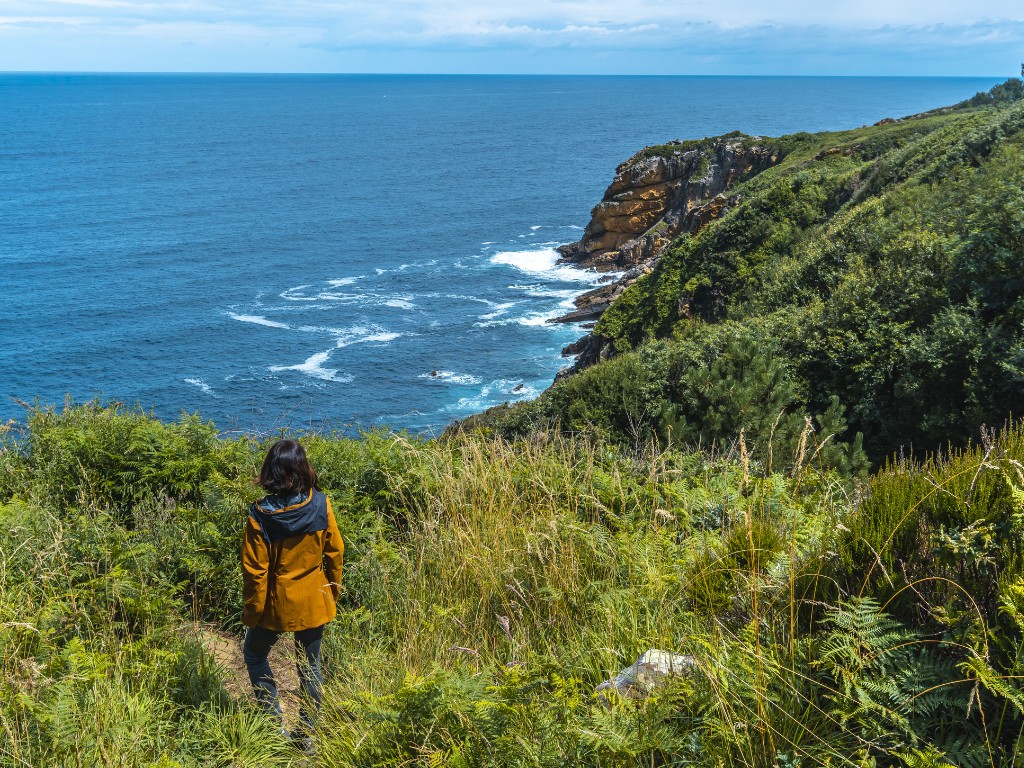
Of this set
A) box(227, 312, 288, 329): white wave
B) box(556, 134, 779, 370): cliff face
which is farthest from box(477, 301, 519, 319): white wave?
box(227, 312, 288, 329): white wave

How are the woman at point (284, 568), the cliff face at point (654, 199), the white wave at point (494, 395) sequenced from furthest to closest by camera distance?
the cliff face at point (654, 199), the white wave at point (494, 395), the woman at point (284, 568)

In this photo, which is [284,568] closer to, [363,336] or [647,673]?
[647,673]

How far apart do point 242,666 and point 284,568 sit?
108cm

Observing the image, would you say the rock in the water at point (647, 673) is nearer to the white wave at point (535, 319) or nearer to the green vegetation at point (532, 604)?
the green vegetation at point (532, 604)

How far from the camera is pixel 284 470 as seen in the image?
464cm

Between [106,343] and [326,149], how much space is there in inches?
4309

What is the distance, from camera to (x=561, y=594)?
4469 mm

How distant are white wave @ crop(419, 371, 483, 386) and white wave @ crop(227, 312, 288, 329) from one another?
47.8 ft

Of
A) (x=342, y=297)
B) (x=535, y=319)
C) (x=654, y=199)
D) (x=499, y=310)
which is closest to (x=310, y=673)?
(x=535, y=319)

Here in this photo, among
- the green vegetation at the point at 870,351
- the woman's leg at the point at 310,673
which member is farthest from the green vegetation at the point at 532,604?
the green vegetation at the point at 870,351

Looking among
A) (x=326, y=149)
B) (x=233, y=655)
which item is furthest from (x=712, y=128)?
(x=233, y=655)

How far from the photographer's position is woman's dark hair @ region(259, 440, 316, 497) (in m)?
4.63

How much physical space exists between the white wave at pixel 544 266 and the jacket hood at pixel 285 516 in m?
59.2

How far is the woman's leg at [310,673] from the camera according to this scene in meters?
4.24
